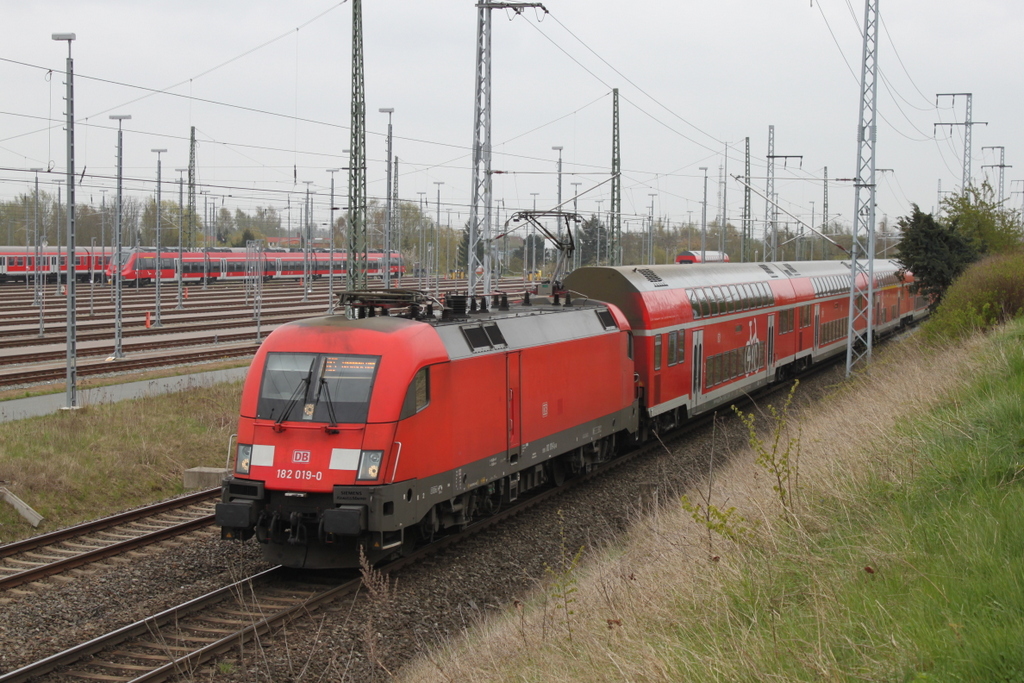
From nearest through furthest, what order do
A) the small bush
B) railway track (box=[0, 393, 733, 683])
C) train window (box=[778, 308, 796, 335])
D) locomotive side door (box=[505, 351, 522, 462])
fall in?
railway track (box=[0, 393, 733, 683]), locomotive side door (box=[505, 351, 522, 462]), the small bush, train window (box=[778, 308, 796, 335])

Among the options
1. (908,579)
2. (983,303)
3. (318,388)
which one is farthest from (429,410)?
(983,303)

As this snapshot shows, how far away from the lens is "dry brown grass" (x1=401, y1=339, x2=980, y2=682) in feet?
19.2

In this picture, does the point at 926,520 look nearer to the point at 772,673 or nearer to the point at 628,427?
the point at 772,673

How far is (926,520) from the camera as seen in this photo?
289 inches

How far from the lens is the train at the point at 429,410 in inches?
411

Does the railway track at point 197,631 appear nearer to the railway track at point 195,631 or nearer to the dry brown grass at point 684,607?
the railway track at point 195,631

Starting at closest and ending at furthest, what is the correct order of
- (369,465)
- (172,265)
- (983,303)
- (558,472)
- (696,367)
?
(369,465)
(558,472)
(696,367)
(983,303)
(172,265)

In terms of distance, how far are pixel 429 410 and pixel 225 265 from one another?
227 feet

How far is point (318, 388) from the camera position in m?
10.7

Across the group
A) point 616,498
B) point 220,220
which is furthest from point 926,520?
point 220,220

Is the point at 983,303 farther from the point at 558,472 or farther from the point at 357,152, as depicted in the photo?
the point at 357,152

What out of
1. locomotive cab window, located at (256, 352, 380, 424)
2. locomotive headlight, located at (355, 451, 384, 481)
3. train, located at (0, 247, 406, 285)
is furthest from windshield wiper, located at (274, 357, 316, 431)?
train, located at (0, 247, 406, 285)

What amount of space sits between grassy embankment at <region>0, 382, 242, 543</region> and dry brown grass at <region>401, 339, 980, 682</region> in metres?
7.85

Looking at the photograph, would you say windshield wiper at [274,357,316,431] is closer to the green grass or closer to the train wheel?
the green grass
